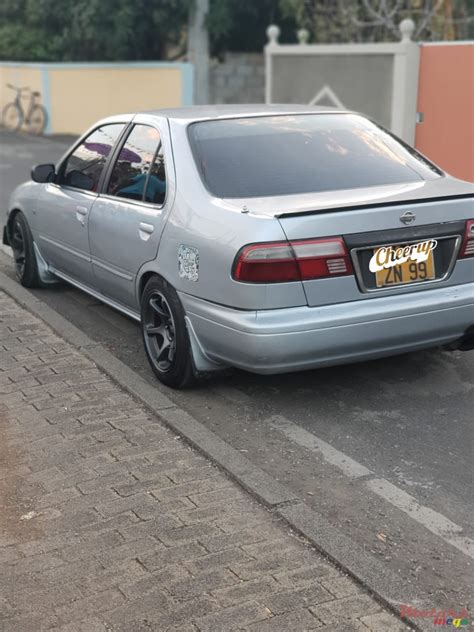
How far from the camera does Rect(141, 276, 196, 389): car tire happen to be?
5.00m

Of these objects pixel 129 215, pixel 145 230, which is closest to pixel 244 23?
pixel 129 215

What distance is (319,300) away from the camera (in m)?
4.56

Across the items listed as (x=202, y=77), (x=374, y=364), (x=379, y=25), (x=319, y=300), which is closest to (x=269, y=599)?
(x=319, y=300)

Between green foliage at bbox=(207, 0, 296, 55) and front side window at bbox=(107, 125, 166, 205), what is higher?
green foliage at bbox=(207, 0, 296, 55)

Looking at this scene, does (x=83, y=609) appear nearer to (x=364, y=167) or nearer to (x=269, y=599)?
(x=269, y=599)

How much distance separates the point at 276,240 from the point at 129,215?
144 cm

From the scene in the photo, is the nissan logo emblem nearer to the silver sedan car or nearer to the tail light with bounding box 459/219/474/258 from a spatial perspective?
the silver sedan car

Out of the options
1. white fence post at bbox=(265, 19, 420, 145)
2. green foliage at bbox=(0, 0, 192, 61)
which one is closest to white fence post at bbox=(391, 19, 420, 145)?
white fence post at bbox=(265, 19, 420, 145)

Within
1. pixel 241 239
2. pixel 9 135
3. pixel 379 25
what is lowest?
pixel 9 135

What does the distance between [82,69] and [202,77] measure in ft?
12.0

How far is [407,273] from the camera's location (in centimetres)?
474

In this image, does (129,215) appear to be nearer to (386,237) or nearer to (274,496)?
(386,237)

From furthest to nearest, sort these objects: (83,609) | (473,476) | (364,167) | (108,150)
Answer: (108,150) → (364,167) → (473,476) → (83,609)

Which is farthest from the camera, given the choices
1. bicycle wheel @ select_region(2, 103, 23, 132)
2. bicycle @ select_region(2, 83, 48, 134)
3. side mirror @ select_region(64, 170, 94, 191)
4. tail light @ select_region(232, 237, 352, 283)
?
bicycle wheel @ select_region(2, 103, 23, 132)
